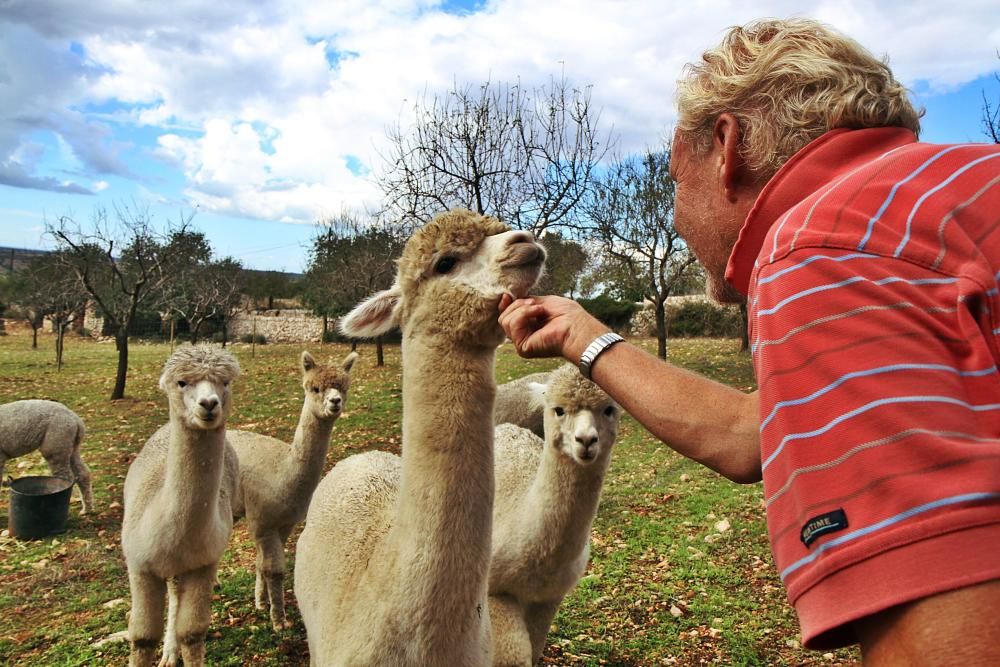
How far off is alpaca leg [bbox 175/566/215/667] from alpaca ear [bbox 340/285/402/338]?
3094 mm

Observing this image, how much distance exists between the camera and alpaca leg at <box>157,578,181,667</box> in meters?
5.18

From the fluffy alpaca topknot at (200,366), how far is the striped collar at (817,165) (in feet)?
14.0

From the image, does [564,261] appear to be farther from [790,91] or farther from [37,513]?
[790,91]

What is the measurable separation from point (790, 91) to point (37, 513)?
9277 mm

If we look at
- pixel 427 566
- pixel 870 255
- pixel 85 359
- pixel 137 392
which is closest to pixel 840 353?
pixel 870 255

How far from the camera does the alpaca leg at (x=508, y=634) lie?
3898mm

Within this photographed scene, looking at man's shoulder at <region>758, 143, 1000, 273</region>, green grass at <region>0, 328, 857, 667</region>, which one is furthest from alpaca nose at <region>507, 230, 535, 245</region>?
man's shoulder at <region>758, 143, 1000, 273</region>

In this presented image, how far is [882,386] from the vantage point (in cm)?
94

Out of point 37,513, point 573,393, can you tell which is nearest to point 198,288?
point 37,513

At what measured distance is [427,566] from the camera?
95.2 inches

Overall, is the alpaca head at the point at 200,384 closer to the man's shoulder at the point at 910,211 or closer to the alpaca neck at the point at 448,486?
the alpaca neck at the point at 448,486

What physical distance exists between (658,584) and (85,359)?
2594 cm

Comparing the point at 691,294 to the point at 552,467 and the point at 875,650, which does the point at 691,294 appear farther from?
the point at 875,650

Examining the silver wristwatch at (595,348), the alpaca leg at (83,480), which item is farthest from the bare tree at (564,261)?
the silver wristwatch at (595,348)
